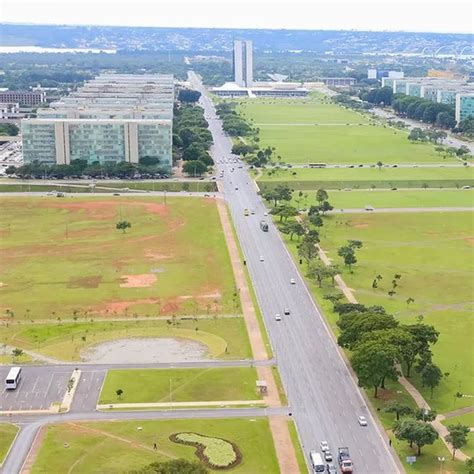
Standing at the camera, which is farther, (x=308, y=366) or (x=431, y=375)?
(x=308, y=366)

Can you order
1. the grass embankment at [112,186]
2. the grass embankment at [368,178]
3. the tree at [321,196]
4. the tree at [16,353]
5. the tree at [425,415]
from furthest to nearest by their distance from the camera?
the grass embankment at [368,178] → the grass embankment at [112,186] → the tree at [321,196] → the tree at [16,353] → the tree at [425,415]

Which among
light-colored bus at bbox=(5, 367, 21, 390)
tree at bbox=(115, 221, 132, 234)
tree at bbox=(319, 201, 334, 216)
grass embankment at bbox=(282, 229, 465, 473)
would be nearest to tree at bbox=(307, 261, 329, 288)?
grass embankment at bbox=(282, 229, 465, 473)

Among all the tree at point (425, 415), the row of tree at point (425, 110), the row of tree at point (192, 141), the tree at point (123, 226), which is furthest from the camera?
the row of tree at point (425, 110)

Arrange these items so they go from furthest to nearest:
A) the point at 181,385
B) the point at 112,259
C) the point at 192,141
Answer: the point at 192,141, the point at 112,259, the point at 181,385

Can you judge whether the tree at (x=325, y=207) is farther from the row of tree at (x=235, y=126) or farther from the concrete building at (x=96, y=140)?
the row of tree at (x=235, y=126)

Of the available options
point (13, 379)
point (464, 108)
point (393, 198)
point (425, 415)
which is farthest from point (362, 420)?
point (464, 108)

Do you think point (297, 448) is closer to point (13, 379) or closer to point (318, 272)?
point (13, 379)

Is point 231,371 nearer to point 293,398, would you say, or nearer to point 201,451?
point 293,398

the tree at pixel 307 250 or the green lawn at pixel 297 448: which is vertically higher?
the tree at pixel 307 250

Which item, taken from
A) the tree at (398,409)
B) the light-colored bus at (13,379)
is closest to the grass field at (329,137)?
the light-colored bus at (13,379)
